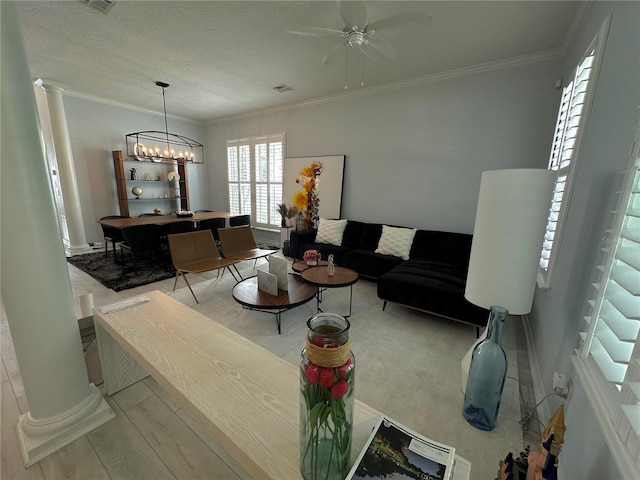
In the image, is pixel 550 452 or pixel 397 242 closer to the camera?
pixel 550 452

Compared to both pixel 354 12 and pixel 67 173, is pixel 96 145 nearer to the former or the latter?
pixel 67 173

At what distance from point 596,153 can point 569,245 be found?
1.81 feet

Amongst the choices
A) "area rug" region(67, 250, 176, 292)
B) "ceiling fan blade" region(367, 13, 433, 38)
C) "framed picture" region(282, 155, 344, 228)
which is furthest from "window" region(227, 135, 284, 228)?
"ceiling fan blade" region(367, 13, 433, 38)

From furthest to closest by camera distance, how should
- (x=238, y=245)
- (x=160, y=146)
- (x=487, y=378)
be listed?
(x=160, y=146)
(x=238, y=245)
(x=487, y=378)

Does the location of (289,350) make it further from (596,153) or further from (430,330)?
(596,153)

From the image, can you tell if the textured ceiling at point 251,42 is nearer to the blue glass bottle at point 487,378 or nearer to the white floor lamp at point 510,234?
the white floor lamp at point 510,234

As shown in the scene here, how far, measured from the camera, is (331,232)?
442 cm

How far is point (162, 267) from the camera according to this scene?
14.2 feet

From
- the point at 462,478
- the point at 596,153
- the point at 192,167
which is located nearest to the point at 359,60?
the point at 596,153

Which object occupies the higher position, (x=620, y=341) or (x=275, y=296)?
(x=620, y=341)

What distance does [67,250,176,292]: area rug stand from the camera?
12.0 ft

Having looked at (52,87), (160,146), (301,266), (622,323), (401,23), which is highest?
(52,87)

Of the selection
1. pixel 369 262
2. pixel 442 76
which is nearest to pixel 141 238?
pixel 369 262

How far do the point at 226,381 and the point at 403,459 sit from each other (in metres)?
0.67
